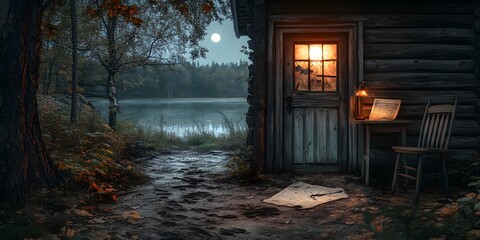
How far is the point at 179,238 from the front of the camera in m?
3.54

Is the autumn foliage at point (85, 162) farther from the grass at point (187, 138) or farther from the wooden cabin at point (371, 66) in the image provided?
the grass at point (187, 138)

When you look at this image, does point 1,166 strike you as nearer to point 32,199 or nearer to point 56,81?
point 32,199

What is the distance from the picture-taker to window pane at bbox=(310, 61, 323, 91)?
22.5 ft

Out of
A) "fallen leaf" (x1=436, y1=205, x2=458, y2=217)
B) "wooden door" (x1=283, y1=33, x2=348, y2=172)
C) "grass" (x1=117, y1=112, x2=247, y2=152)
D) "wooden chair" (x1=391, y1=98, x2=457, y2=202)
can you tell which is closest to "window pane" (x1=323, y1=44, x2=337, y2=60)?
"wooden door" (x1=283, y1=33, x2=348, y2=172)

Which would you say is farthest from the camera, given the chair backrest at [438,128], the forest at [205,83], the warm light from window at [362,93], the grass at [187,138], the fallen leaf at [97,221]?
the forest at [205,83]

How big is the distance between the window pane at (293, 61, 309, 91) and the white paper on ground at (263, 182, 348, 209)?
1742 mm

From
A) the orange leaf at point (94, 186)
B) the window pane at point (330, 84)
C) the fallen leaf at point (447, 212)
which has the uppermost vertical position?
the window pane at point (330, 84)

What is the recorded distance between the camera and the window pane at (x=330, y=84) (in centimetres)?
686

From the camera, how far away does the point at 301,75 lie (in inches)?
271

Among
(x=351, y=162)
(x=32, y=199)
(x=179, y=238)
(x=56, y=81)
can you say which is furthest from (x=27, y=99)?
(x=56, y=81)

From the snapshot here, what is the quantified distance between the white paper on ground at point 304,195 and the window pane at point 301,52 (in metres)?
2.19

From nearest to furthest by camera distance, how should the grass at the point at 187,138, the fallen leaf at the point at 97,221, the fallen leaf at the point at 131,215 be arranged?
the fallen leaf at the point at 97,221, the fallen leaf at the point at 131,215, the grass at the point at 187,138

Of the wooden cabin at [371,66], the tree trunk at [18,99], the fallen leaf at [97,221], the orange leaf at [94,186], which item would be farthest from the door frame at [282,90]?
the tree trunk at [18,99]

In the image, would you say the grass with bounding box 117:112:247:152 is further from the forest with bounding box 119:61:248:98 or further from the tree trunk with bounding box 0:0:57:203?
the forest with bounding box 119:61:248:98
